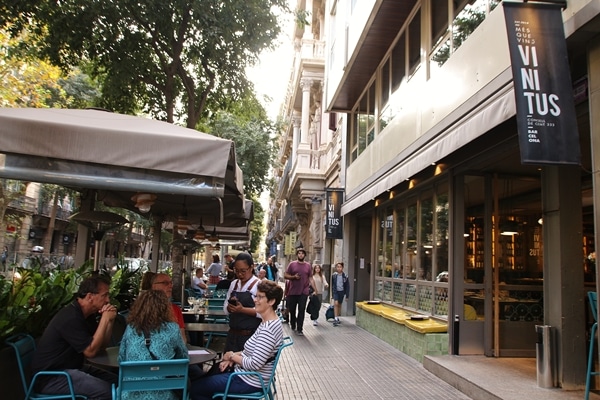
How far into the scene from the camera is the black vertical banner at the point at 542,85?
4578mm

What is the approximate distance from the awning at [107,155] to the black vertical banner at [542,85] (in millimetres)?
2643

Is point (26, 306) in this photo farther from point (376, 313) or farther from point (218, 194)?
point (376, 313)

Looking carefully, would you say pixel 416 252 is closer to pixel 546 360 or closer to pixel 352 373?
pixel 352 373

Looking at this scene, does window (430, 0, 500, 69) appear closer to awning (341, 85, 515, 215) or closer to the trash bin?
awning (341, 85, 515, 215)

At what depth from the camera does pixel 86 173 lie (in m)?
4.16

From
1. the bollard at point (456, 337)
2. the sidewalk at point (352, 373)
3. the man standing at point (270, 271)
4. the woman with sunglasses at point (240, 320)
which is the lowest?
the sidewalk at point (352, 373)

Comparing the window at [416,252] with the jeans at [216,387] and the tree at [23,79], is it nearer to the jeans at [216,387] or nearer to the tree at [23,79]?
the jeans at [216,387]

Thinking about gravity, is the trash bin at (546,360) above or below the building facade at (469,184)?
below

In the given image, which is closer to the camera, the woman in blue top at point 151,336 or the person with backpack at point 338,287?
the woman in blue top at point 151,336

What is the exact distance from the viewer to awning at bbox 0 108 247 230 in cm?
402

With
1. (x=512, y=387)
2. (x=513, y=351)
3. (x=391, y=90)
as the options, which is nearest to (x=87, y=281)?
(x=512, y=387)

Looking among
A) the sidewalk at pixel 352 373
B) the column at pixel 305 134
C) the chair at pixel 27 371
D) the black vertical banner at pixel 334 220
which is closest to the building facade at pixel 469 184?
the sidewalk at pixel 352 373

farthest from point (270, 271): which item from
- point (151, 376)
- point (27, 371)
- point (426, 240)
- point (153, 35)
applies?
point (151, 376)

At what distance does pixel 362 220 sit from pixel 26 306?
12661 mm
